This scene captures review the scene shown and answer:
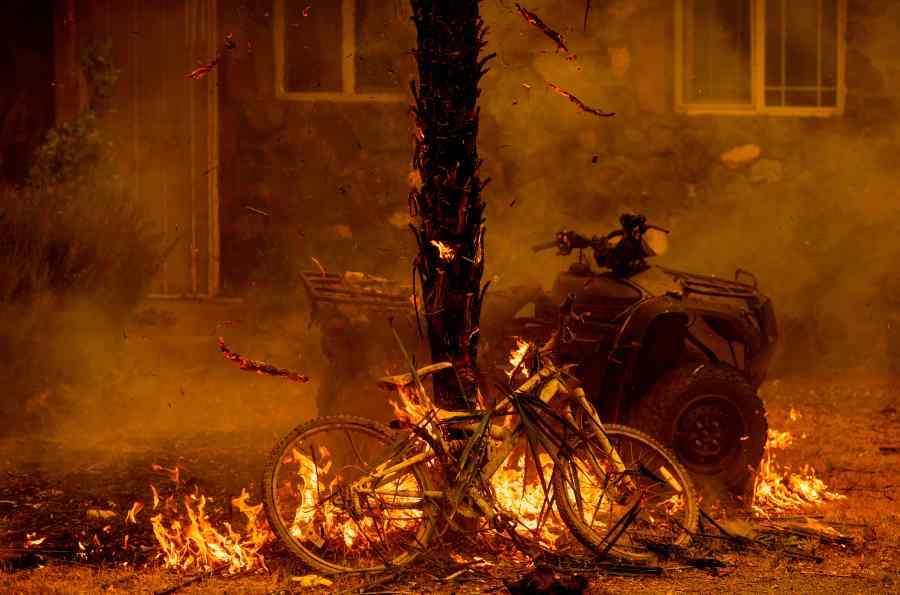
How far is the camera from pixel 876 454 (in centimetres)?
772

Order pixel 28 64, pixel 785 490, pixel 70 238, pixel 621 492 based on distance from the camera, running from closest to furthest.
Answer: pixel 621 492 → pixel 785 490 → pixel 70 238 → pixel 28 64

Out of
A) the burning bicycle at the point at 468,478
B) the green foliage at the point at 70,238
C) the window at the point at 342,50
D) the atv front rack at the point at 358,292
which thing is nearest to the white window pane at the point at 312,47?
the window at the point at 342,50

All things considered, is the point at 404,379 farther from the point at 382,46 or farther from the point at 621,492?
the point at 382,46

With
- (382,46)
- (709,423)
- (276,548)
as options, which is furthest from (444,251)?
(382,46)

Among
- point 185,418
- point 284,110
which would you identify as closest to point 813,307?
point 284,110

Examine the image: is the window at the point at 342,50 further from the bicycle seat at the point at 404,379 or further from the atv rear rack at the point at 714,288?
the bicycle seat at the point at 404,379

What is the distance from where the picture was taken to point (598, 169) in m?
11.4

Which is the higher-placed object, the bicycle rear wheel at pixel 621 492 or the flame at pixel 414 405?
Result: the flame at pixel 414 405

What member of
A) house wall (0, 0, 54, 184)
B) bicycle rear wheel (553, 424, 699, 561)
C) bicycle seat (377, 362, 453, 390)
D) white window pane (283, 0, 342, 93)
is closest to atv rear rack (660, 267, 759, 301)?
bicycle rear wheel (553, 424, 699, 561)

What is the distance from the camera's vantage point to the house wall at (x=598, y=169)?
11.3 m

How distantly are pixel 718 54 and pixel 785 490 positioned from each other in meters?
6.00

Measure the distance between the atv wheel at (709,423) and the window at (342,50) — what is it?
18.0 feet

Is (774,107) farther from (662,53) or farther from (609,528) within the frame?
(609,528)

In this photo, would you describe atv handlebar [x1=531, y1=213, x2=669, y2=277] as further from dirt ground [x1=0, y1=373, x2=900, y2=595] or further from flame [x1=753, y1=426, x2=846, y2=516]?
dirt ground [x1=0, y1=373, x2=900, y2=595]
